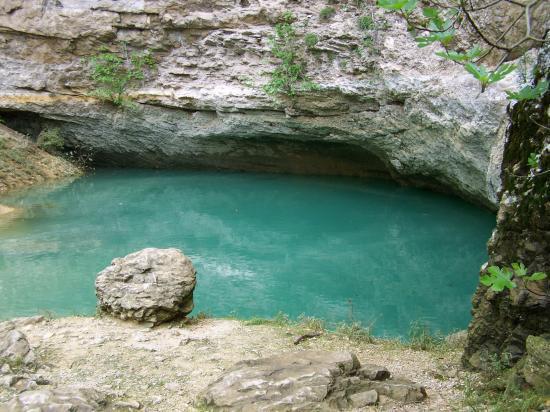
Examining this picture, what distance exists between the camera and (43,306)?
257 inches

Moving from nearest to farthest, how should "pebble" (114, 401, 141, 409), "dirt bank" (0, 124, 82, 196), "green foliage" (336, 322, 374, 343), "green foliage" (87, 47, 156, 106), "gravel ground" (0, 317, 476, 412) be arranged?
"pebble" (114, 401, 141, 409)
"gravel ground" (0, 317, 476, 412)
"green foliage" (336, 322, 374, 343)
"dirt bank" (0, 124, 82, 196)
"green foliage" (87, 47, 156, 106)

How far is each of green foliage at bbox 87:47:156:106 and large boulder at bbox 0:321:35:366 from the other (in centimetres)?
1096

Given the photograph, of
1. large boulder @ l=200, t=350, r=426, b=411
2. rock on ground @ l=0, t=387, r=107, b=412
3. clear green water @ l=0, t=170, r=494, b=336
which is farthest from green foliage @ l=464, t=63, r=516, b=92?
clear green water @ l=0, t=170, r=494, b=336

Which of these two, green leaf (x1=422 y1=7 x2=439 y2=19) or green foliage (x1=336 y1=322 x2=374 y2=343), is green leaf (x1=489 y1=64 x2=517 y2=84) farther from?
green foliage (x1=336 y1=322 x2=374 y2=343)

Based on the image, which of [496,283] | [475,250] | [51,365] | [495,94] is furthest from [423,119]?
[496,283]

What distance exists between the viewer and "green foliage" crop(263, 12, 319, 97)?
40.0 ft

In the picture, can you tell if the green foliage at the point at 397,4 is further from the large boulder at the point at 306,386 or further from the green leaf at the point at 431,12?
the large boulder at the point at 306,386

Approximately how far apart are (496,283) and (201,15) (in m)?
12.6

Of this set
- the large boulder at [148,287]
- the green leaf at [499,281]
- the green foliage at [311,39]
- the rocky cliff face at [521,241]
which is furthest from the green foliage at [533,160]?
the green foliage at [311,39]

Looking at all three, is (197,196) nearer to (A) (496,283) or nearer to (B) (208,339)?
(B) (208,339)

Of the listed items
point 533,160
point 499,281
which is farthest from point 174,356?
point 499,281

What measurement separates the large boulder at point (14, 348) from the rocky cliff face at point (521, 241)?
314 centimetres

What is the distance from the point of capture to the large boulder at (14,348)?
12.4ft

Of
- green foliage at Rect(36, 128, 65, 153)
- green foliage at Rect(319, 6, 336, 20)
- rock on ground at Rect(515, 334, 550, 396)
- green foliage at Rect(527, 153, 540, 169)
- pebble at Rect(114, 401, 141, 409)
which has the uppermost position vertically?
green foliage at Rect(319, 6, 336, 20)
